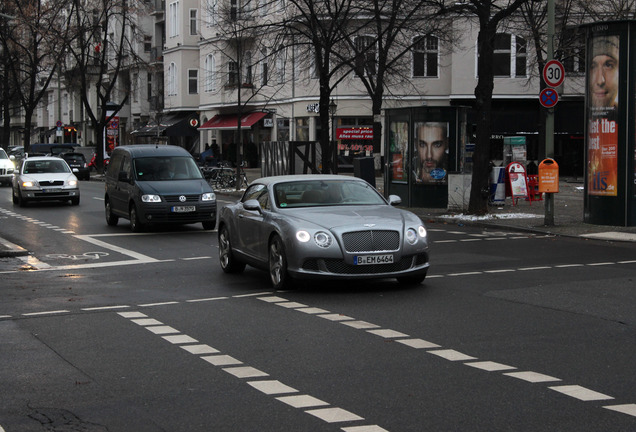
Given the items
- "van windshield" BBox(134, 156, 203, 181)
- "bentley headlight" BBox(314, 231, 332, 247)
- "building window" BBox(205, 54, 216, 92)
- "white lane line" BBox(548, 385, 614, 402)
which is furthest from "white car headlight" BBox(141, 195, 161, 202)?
"building window" BBox(205, 54, 216, 92)

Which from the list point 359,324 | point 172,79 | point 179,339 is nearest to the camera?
point 179,339

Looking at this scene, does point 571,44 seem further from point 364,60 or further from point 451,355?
point 451,355

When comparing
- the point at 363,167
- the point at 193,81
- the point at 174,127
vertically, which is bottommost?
the point at 363,167

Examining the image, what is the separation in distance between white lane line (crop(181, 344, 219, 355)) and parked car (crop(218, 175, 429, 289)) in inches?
131

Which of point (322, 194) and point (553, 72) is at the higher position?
point (553, 72)

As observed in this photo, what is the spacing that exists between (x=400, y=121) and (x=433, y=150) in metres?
1.36

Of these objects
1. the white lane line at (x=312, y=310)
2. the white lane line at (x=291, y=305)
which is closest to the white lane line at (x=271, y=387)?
the white lane line at (x=312, y=310)

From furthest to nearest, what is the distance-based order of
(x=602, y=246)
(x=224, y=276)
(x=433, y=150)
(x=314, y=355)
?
(x=433, y=150) → (x=602, y=246) → (x=224, y=276) → (x=314, y=355)

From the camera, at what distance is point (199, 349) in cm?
884

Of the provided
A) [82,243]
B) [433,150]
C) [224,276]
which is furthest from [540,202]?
[224,276]

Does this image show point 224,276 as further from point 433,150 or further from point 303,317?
point 433,150

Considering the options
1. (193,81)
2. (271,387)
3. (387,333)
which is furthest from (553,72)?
(193,81)

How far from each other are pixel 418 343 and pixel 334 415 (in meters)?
2.65

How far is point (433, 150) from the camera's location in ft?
92.3
